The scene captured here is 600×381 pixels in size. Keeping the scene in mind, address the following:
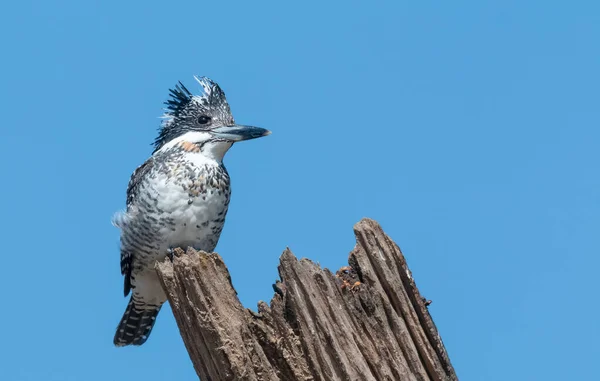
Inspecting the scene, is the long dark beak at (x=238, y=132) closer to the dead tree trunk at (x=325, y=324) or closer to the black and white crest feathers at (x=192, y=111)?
the black and white crest feathers at (x=192, y=111)

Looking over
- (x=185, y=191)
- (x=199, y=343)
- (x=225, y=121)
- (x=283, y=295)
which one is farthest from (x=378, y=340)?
(x=225, y=121)

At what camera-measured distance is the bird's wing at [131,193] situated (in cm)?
775

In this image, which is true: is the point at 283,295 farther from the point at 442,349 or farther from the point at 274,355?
the point at 442,349

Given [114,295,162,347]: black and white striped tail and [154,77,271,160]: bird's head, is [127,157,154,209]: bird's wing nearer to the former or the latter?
[154,77,271,160]: bird's head

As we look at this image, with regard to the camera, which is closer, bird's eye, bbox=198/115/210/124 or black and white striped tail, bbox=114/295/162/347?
bird's eye, bbox=198/115/210/124

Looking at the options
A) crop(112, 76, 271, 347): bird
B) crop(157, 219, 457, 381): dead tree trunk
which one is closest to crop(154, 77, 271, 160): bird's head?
crop(112, 76, 271, 347): bird

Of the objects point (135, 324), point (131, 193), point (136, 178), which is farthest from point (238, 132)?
point (135, 324)

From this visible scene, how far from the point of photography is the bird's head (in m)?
7.71

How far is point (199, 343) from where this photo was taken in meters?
5.53

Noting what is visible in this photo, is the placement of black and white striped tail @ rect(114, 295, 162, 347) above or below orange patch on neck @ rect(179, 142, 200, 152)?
below

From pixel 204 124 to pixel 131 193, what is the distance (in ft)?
2.95

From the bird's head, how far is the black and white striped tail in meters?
1.58

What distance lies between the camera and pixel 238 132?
769cm

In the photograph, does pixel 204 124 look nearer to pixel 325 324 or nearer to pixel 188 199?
pixel 188 199
